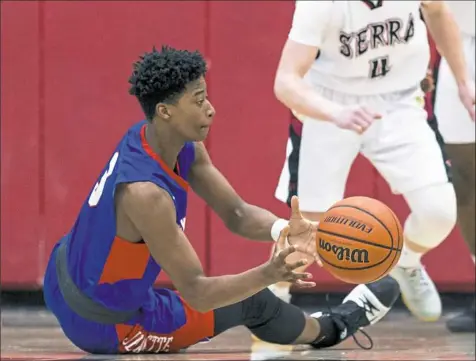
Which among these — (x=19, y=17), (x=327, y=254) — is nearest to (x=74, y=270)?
(x=327, y=254)

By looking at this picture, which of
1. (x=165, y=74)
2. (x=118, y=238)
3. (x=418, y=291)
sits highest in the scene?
(x=165, y=74)

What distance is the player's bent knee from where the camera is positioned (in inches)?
205

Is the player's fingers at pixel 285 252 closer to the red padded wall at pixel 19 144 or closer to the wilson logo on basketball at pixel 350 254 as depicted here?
the wilson logo on basketball at pixel 350 254

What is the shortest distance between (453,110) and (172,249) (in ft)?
8.15

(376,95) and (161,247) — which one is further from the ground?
(376,95)

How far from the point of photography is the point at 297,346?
5.04m

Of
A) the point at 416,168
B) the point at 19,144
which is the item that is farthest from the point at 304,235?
the point at 19,144

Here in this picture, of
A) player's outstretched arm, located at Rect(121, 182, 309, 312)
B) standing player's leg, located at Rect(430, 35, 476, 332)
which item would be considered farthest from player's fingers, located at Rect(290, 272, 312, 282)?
standing player's leg, located at Rect(430, 35, 476, 332)

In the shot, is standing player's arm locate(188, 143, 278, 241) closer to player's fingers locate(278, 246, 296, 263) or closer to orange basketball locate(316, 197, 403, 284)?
orange basketball locate(316, 197, 403, 284)

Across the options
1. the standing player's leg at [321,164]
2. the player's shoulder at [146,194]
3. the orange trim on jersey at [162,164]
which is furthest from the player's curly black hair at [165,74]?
the standing player's leg at [321,164]

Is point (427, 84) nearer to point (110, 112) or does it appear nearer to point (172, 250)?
point (110, 112)

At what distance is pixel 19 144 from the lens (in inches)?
248

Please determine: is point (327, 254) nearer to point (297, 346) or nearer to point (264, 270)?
point (264, 270)

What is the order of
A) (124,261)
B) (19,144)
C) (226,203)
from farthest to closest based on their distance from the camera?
(19,144), (226,203), (124,261)
